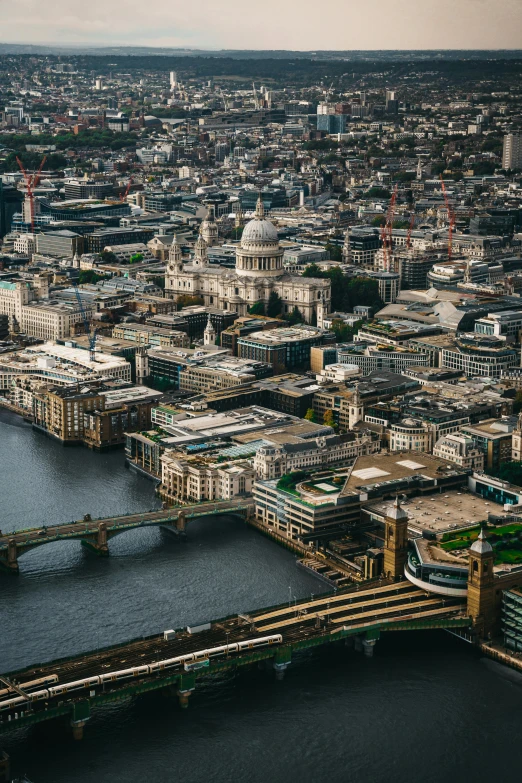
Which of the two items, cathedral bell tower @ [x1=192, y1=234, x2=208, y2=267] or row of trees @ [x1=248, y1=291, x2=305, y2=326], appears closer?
row of trees @ [x1=248, y1=291, x2=305, y2=326]

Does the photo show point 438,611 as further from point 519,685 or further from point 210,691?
point 210,691

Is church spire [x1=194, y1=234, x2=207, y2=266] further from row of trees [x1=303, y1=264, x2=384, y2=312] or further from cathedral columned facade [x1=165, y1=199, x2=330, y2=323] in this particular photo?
row of trees [x1=303, y1=264, x2=384, y2=312]

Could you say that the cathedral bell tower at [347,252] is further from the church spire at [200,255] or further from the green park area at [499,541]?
the green park area at [499,541]

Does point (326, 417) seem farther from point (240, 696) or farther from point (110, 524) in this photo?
point (240, 696)

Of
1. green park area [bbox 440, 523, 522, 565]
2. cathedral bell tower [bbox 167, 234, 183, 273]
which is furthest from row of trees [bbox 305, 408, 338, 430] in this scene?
cathedral bell tower [bbox 167, 234, 183, 273]

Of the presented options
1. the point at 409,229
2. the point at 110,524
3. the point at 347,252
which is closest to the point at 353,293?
the point at 347,252

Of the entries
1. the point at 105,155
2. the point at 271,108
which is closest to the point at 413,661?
the point at 105,155
